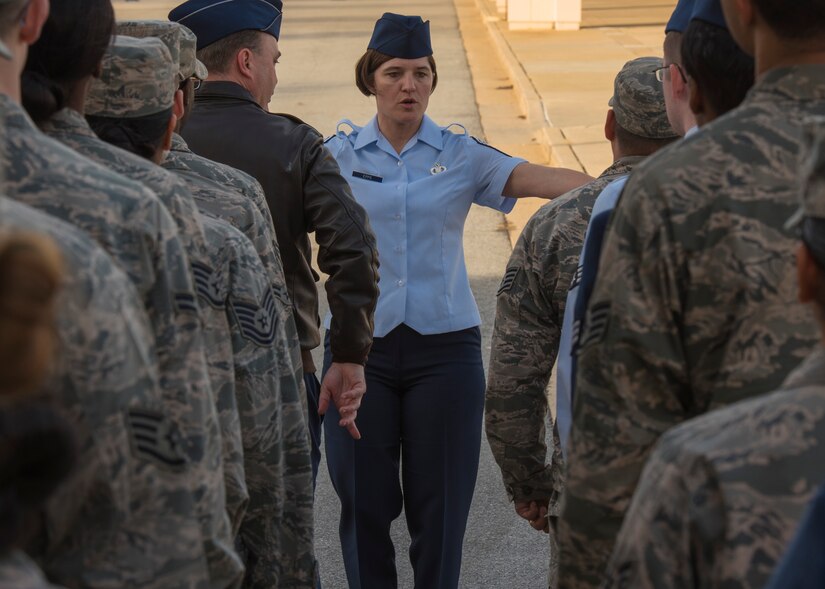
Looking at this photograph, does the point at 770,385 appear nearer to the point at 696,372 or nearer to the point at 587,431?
the point at 696,372

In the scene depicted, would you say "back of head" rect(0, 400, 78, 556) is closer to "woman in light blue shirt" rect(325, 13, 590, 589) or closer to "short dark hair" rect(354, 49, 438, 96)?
"woman in light blue shirt" rect(325, 13, 590, 589)

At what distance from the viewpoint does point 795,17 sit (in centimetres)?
219

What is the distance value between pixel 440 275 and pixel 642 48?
17.9 m

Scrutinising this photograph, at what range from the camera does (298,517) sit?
337cm

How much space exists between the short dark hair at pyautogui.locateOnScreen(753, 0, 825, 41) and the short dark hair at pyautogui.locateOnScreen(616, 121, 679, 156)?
128 centimetres

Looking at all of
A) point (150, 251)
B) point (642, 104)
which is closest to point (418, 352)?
point (642, 104)

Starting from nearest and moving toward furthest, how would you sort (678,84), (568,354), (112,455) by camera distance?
(112,455), (678,84), (568,354)

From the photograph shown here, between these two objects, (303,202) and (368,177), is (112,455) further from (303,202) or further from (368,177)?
(368,177)

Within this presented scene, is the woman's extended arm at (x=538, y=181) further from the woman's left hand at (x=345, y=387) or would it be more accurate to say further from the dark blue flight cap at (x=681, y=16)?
the dark blue flight cap at (x=681, y=16)

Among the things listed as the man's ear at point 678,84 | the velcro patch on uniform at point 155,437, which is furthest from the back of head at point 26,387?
the man's ear at point 678,84

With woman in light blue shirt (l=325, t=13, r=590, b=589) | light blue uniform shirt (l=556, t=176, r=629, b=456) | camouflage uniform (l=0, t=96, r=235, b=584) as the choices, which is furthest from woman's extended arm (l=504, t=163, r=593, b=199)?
camouflage uniform (l=0, t=96, r=235, b=584)

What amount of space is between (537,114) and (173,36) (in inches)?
476

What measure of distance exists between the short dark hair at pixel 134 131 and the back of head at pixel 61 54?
374mm

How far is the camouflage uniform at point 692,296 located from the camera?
6.91ft
